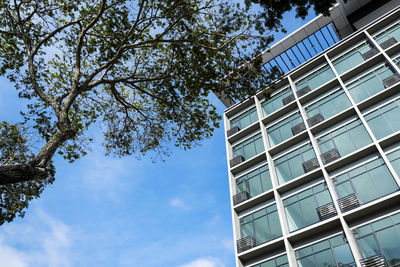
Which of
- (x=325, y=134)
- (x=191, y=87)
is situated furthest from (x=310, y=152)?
(x=191, y=87)

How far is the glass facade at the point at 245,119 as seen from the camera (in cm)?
2966

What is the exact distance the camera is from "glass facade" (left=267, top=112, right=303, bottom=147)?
25578mm

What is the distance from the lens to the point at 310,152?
894 inches

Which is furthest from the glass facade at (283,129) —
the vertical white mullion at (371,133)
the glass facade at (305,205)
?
the glass facade at (305,205)

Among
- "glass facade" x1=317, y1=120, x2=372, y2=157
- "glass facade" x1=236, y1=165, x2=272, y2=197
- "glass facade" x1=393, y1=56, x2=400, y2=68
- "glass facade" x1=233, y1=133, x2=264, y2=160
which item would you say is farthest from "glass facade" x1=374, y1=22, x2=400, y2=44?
"glass facade" x1=236, y1=165, x2=272, y2=197

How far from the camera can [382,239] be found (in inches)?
631

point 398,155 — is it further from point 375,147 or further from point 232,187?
point 232,187

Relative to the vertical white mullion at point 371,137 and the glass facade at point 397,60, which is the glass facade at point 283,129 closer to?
the vertical white mullion at point 371,137

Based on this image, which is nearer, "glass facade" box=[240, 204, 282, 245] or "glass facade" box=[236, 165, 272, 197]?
"glass facade" box=[240, 204, 282, 245]

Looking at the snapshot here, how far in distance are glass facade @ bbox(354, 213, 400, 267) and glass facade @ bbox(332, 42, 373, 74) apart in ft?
44.2

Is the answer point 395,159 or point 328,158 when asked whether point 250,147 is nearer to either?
point 328,158

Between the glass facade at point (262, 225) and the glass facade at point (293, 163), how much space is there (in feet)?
8.51

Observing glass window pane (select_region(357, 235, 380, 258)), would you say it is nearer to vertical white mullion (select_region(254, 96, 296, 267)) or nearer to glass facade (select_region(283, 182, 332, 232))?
glass facade (select_region(283, 182, 332, 232))

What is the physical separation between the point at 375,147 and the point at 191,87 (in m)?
13.1
